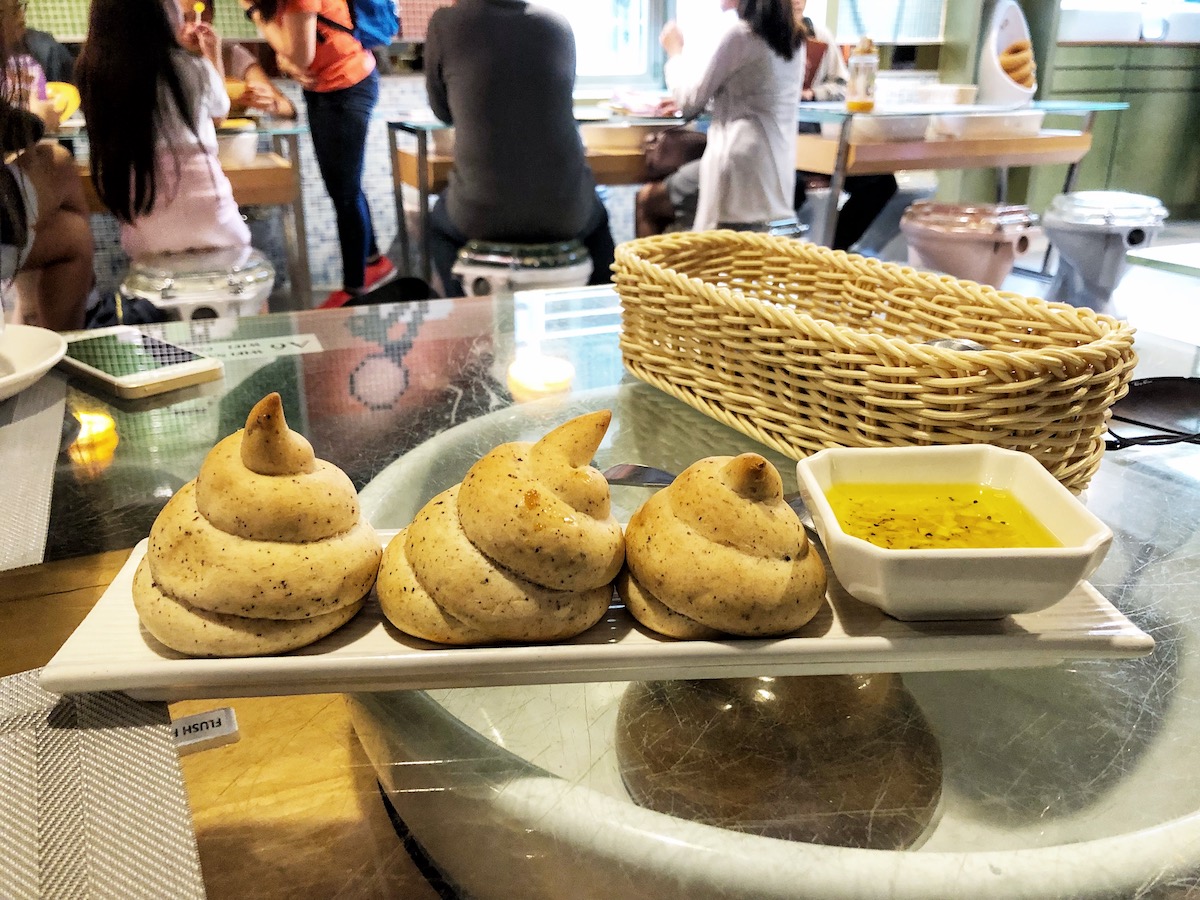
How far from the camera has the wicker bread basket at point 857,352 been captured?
791 mm

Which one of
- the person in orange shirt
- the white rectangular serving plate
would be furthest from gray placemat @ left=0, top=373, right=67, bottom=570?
the person in orange shirt

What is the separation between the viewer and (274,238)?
2.64m

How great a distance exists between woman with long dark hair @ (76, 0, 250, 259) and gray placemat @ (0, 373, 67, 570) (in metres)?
1.30

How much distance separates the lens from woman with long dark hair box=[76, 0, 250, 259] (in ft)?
7.00

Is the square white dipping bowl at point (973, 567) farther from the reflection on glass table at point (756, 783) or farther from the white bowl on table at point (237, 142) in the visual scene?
the white bowl on table at point (237, 142)

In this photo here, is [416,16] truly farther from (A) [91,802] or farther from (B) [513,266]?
(A) [91,802]

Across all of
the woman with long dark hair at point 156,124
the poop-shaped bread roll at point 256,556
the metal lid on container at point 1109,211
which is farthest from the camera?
the metal lid on container at point 1109,211

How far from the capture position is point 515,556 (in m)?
0.55

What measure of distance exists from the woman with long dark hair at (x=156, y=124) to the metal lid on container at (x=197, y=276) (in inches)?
1.2

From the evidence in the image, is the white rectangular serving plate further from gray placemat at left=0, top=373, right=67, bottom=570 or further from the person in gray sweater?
the person in gray sweater

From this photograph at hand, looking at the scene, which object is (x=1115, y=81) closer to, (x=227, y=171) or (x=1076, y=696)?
(x=227, y=171)

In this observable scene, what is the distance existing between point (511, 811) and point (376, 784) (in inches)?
3.7

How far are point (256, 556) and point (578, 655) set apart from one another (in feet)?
0.70

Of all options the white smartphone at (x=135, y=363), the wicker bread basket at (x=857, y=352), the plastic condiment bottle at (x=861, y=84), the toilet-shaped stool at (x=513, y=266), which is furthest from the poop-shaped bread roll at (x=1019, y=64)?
the white smartphone at (x=135, y=363)
